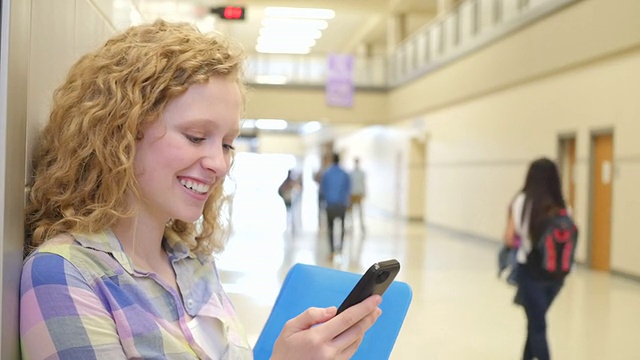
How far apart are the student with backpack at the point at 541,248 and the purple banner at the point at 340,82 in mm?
17962

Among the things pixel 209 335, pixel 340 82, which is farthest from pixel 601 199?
pixel 340 82

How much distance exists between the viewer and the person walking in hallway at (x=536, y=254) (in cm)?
513

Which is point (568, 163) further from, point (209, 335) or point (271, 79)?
point (271, 79)

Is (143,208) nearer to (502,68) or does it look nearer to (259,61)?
(502,68)

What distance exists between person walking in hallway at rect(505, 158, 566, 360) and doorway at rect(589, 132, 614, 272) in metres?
6.82

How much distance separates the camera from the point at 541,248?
5.12 m

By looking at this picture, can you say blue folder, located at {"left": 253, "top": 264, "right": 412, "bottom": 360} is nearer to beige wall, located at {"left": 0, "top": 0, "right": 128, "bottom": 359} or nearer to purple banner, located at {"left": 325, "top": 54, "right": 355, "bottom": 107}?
beige wall, located at {"left": 0, "top": 0, "right": 128, "bottom": 359}

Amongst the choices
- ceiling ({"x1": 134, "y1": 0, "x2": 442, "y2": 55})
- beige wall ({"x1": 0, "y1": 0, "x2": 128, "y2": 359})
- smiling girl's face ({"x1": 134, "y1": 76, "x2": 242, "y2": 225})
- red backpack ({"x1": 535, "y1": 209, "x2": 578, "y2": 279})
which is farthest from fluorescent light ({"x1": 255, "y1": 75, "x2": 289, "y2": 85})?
smiling girl's face ({"x1": 134, "y1": 76, "x2": 242, "y2": 225})

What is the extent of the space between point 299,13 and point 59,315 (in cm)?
2530

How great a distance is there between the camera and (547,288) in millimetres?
5219

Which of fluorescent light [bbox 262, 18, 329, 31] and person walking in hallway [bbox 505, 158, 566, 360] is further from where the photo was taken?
fluorescent light [bbox 262, 18, 329, 31]

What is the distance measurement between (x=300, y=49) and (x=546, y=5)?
23771 millimetres

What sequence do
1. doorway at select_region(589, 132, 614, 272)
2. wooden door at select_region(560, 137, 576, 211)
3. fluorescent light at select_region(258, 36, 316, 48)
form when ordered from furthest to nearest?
fluorescent light at select_region(258, 36, 316, 48) → wooden door at select_region(560, 137, 576, 211) → doorway at select_region(589, 132, 614, 272)

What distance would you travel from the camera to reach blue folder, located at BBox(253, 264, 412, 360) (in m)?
1.70
